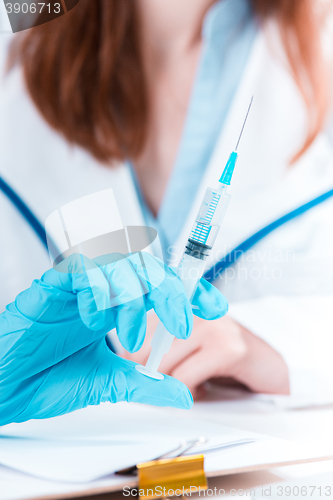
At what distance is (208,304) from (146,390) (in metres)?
0.13

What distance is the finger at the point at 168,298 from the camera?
41 centimetres

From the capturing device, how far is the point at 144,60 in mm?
708

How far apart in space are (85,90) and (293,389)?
646 millimetres

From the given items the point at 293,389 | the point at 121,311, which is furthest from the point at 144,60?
the point at 293,389

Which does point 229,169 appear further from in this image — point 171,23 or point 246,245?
point 171,23

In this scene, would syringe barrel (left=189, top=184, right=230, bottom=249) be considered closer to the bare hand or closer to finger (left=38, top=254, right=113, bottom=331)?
finger (left=38, top=254, right=113, bottom=331)

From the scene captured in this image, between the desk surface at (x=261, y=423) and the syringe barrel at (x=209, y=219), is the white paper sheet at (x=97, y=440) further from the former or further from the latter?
the syringe barrel at (x=209, y=219)

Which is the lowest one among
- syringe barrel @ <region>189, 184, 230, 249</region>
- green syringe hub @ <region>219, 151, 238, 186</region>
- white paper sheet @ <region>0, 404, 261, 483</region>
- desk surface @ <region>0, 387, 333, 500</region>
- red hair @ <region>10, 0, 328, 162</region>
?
desk surface @ <region>0, 387, 333, 500</region>

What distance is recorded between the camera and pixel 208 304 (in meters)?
0.45

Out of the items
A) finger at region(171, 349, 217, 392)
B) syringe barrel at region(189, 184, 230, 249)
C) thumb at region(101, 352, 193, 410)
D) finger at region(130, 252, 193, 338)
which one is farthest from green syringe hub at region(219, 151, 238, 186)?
finger at region(171, 349, 217, 392)

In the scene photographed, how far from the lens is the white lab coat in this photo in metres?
0.67

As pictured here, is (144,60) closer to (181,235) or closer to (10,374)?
(181,235)

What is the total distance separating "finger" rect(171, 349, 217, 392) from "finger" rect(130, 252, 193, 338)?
265 millimetres

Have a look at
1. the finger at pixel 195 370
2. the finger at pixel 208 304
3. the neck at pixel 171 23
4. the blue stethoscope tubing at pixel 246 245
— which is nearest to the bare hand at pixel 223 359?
the finger at pixel 195 370
